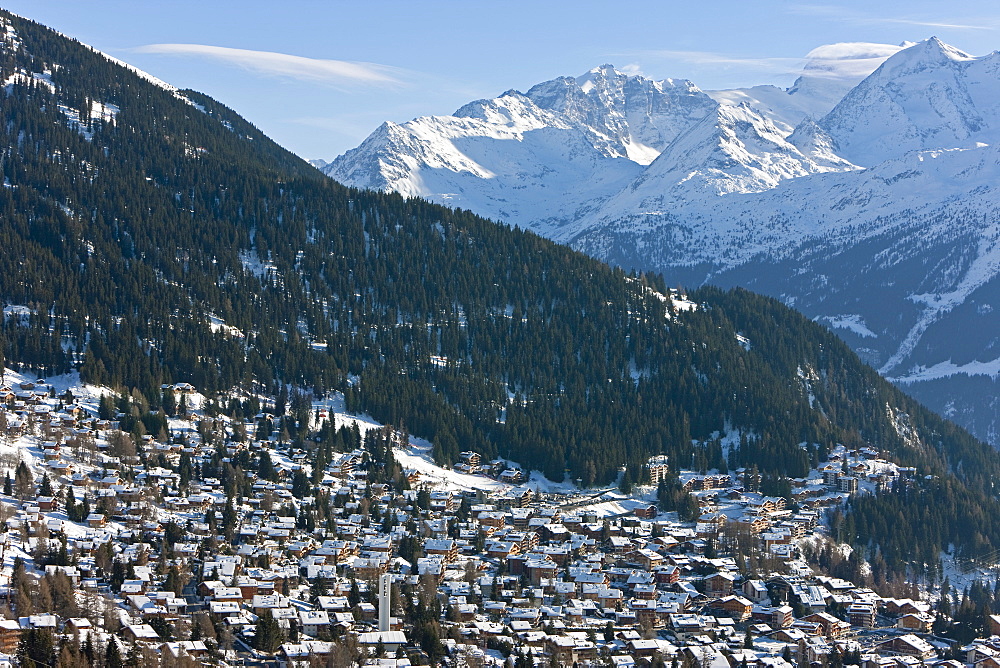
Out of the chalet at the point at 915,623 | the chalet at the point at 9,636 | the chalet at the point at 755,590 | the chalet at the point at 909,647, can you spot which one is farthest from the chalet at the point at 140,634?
the chalet at the point at 915,623

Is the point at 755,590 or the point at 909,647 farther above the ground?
the point at 755,590

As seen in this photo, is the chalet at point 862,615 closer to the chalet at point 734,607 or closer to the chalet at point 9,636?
the chalet at point 734,607

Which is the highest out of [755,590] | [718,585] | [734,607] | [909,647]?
[718,585]

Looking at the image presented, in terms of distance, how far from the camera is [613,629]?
132125mm

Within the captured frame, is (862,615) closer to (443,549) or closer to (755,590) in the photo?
(755,590)

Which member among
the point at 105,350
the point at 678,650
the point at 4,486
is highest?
the point at 105,350

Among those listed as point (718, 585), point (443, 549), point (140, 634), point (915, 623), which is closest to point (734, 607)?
point (718, 585)

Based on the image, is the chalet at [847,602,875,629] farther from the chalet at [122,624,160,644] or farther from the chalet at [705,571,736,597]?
the chalet at [122,624,160,644]

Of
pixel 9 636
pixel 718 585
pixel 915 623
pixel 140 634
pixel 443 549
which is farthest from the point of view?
pixel 443 549

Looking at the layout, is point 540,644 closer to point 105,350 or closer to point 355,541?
point 355,541

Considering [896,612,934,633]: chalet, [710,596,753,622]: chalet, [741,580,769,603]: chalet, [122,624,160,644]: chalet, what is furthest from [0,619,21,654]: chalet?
[896,612,934,633]: chalet

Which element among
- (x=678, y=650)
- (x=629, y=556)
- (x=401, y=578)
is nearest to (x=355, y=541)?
(x=401, y=578)

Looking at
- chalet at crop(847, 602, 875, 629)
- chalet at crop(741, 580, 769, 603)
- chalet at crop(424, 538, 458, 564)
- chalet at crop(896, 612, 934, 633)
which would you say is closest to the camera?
chalet at crop(896, 612, 934, 633)

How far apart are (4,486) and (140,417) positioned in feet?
100
